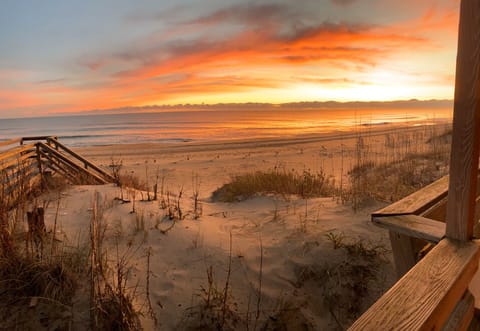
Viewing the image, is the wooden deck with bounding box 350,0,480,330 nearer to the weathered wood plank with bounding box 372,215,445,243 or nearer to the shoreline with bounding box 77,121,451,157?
the weathered wood plank with bounding box 372,215,445,243

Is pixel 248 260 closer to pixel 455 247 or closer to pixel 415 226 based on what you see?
pixel 415 226

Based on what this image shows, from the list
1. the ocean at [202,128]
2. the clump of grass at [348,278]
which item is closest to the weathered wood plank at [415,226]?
the clump of grass at [348,278]

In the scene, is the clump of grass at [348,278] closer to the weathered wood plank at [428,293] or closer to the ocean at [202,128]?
the weathered wood plank at [428,293]

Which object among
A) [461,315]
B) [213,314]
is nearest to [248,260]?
[213,314]

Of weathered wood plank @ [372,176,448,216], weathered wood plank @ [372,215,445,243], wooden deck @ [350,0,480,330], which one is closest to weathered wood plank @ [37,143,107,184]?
weathered wood plank @ [372,176,448,216]

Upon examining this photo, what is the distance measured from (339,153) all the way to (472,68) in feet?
47.5

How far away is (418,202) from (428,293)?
4.65ft

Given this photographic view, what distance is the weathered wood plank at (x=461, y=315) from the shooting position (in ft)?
6.04

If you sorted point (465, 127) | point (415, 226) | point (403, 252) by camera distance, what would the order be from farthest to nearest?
point (403, 252) < point (415, 226) < point (465, 127)

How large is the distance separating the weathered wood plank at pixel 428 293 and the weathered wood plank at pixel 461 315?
19cm

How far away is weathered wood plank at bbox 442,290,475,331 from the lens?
1842mm

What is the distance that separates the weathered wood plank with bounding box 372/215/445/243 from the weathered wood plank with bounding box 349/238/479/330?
Result: 139 mm

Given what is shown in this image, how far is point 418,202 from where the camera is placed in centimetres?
279

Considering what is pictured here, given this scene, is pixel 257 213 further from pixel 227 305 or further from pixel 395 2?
pixel 395 2
